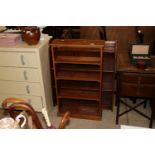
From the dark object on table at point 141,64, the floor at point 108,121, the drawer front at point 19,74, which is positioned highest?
the dark object on table at point 141,64

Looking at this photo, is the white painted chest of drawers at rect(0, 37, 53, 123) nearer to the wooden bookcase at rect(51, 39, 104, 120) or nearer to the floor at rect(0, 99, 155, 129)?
the wooden bookcase at rect(51, 39, 104, 120)

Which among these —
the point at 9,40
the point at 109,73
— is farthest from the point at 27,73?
the point at 109,73

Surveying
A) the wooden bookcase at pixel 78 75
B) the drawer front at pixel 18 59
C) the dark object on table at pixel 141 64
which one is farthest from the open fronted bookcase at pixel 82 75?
the dark object on table at pixel 141 64

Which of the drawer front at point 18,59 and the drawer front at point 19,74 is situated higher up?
the drawer front at point 18,59

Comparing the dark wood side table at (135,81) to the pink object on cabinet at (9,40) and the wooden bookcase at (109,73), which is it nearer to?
the wooden bookcase at (109,73)

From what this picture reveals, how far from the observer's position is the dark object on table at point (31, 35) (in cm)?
220

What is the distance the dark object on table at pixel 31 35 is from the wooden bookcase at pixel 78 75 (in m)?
0.20

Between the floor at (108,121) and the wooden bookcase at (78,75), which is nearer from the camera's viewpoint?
the wooden bookcase at (78,75)

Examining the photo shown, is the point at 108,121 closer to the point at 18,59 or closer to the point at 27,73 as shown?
the point at 27,73

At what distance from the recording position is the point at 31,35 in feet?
7.23

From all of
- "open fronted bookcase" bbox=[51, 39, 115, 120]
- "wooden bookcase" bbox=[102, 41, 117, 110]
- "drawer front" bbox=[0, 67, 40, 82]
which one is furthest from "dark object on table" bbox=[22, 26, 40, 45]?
"wooden bookcase" bbox=[102, 41, 117, 110]

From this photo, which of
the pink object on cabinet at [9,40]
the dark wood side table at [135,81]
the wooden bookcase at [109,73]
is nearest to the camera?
the dark wood side table at [135,81]

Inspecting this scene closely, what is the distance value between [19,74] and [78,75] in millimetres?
725
